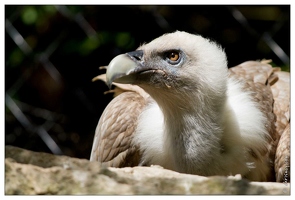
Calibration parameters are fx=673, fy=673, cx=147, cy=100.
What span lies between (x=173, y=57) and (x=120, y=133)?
31cm

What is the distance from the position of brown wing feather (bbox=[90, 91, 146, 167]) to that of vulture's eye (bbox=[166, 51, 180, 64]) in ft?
0.78

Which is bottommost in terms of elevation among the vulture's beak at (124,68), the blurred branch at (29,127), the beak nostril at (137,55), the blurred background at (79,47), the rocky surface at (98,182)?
the rocky surface at (98,182)

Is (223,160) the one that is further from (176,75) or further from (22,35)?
(22,35)

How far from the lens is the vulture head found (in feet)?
6.22

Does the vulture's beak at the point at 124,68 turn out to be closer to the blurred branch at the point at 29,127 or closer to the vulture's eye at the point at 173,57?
the vulture's eye at the point at 173,57

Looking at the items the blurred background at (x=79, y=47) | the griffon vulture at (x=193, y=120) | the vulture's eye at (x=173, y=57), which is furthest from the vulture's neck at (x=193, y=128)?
the blurred background at (x=79, y=47)

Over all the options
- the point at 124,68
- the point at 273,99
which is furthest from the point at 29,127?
the point at 124,68

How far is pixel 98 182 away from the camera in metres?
1.41

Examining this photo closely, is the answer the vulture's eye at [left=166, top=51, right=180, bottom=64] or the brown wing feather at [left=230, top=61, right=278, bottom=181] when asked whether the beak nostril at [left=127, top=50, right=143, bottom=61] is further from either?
the brown wing feather at [left=230, top=61, right=278, bottom=181]

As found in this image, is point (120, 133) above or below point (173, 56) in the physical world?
below

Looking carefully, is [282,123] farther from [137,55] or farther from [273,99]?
[137,55]

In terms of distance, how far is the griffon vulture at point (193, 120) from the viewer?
189cm

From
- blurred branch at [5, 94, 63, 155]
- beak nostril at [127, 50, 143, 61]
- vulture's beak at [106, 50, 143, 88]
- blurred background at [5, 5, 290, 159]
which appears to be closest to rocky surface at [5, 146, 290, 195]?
vulture's beak at [106, 50, 143, 88]

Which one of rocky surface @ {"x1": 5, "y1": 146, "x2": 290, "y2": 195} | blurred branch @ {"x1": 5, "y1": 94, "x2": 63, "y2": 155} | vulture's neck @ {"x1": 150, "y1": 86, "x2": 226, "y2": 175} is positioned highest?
blurred branch @ {"x1": 5, "y1": 94, "x2": 63, "y2": 155}
